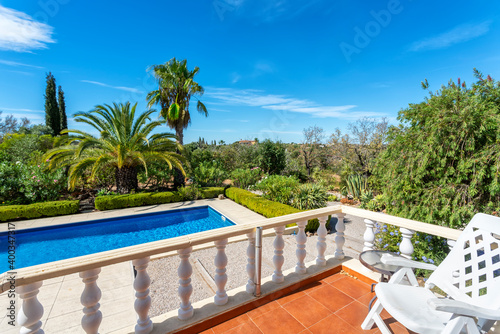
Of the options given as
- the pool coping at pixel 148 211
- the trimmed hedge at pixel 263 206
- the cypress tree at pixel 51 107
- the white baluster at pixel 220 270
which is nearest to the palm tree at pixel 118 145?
the pool coping at pixel 148 211

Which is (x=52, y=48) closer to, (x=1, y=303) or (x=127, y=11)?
(x=127, y=11)

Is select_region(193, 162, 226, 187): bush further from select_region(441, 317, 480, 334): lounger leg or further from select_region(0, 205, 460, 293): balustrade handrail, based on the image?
Answer: select_region(441, 317, 480, 334): lounger leg

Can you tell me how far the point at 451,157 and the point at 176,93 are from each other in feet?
42.4

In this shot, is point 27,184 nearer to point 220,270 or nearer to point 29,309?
point 29,309

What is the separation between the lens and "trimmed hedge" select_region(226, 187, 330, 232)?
7.27 metres

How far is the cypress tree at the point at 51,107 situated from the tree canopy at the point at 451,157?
28524mm

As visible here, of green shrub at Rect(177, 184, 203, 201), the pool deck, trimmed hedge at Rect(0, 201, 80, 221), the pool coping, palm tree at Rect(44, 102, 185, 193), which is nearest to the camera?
the pool deck

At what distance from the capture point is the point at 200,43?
12281 mm

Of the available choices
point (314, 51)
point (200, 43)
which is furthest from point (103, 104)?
point (314, 51)

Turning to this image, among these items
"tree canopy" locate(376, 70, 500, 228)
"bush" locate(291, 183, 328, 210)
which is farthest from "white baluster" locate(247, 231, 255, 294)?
"bush" locate(291, 183, 328, 210)

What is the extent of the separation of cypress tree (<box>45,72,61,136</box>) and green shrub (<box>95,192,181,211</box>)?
18.0 meters

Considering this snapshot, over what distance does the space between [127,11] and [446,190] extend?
367 inches

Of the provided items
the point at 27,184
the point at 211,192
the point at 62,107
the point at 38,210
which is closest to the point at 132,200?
the point at 38,210

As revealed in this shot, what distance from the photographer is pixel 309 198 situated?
8.56 meters
